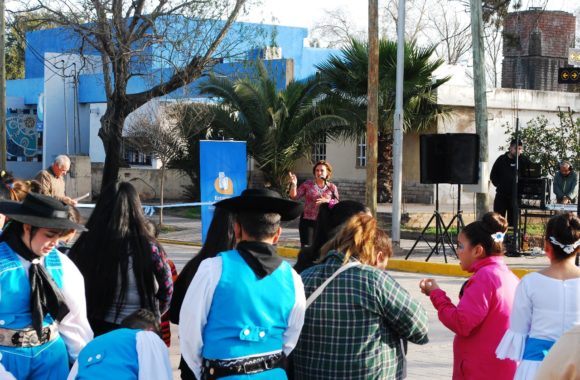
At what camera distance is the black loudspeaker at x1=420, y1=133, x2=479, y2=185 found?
16359 millimetres

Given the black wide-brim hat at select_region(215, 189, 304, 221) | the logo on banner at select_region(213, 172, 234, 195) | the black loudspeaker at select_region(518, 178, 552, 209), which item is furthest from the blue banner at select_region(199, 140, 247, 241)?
the black wide-brim hat at select_region(215, 189, 304, 221)

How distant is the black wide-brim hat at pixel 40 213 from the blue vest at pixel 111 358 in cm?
68

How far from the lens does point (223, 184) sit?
17.2 m

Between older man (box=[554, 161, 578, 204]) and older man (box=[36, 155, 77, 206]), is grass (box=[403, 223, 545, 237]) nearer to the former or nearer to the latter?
older man (box=[554, 161, 578, 204])

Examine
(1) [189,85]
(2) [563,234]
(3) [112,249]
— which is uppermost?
(1) [189,85]

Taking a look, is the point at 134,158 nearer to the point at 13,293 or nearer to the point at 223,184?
the point at 223,184

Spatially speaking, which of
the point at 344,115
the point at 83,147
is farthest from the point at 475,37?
the point at 83,147

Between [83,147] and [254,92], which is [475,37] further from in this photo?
[83,147]

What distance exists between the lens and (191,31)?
23.8m

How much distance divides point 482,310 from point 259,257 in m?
A: 1.60

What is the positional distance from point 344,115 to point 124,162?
15.0 meters

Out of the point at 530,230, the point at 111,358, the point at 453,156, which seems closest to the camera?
the point at 111,358

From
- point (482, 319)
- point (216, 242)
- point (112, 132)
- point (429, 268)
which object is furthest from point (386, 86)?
point (482, 319)

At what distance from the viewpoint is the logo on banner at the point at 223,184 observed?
1709cm
